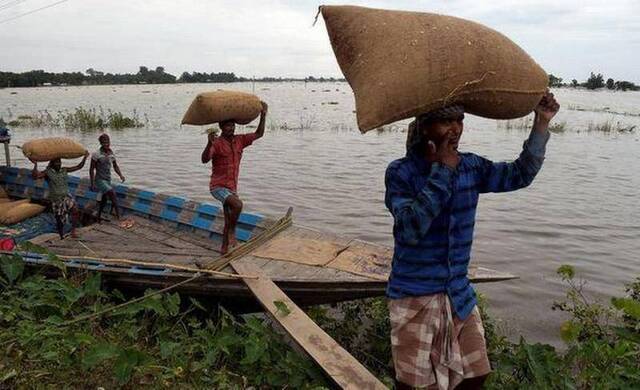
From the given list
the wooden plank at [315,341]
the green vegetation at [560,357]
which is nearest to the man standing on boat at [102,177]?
the wooden plank at [315,341]

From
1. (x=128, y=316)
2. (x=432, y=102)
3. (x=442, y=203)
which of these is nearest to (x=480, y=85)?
(x=432, y=102)

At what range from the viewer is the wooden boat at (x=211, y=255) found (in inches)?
156

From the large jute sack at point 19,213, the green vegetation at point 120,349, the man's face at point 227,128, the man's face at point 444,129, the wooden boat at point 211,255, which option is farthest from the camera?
the large jute sack at point 19,213

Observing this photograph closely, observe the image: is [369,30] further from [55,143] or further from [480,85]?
[55,143]

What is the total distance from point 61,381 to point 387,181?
7.39ft

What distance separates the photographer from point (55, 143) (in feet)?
19.8

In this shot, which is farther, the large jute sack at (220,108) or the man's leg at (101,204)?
the man's leg at (101,204)

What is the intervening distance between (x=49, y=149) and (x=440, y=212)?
17.5ft

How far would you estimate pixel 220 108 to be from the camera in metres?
4.59

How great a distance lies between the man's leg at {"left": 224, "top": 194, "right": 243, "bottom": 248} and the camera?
4895mm

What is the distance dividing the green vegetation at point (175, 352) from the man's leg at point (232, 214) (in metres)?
0.97

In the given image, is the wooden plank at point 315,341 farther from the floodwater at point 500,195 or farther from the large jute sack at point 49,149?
the large jute sack at point 49,149

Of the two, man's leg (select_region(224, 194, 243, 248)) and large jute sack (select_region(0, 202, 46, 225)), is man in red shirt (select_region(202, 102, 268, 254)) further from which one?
large jute sack (select_region(0, 202, 46, 225))

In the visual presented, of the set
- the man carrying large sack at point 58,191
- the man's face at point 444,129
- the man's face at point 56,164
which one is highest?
the man's face at point 444,129
